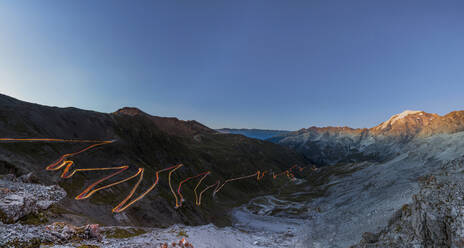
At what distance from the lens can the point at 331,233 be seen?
44.2 metres

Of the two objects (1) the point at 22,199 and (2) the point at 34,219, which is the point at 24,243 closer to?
(2) the point at 34,219

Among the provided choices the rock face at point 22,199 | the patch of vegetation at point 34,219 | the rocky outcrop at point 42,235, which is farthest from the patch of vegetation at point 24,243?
the patch of vegetation at point 34,219

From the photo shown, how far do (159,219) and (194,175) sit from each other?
1632 inches

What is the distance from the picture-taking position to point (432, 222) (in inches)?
746

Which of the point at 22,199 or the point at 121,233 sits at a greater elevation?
the point at 22,199

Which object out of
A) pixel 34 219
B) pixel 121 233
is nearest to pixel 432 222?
pixel 121 233

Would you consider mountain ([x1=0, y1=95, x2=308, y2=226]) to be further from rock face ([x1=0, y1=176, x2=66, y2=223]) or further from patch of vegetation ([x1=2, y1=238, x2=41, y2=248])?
Result: patch of vegetation ([x1=2, y1=238, x2=41, y2=248])

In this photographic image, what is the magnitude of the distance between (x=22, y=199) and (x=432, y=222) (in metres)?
36.8

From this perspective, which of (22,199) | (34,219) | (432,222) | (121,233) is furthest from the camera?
(121,233)

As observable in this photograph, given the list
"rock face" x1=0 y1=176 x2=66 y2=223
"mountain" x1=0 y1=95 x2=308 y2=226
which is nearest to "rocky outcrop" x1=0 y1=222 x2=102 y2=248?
"rock face" x1=0 y1=176 x2=66 y2=223

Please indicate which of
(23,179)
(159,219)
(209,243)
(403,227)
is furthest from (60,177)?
(403,227)

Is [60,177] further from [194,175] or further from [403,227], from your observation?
[194,175]

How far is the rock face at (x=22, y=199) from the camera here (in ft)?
63.4

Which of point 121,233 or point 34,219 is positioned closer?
point 34,219
